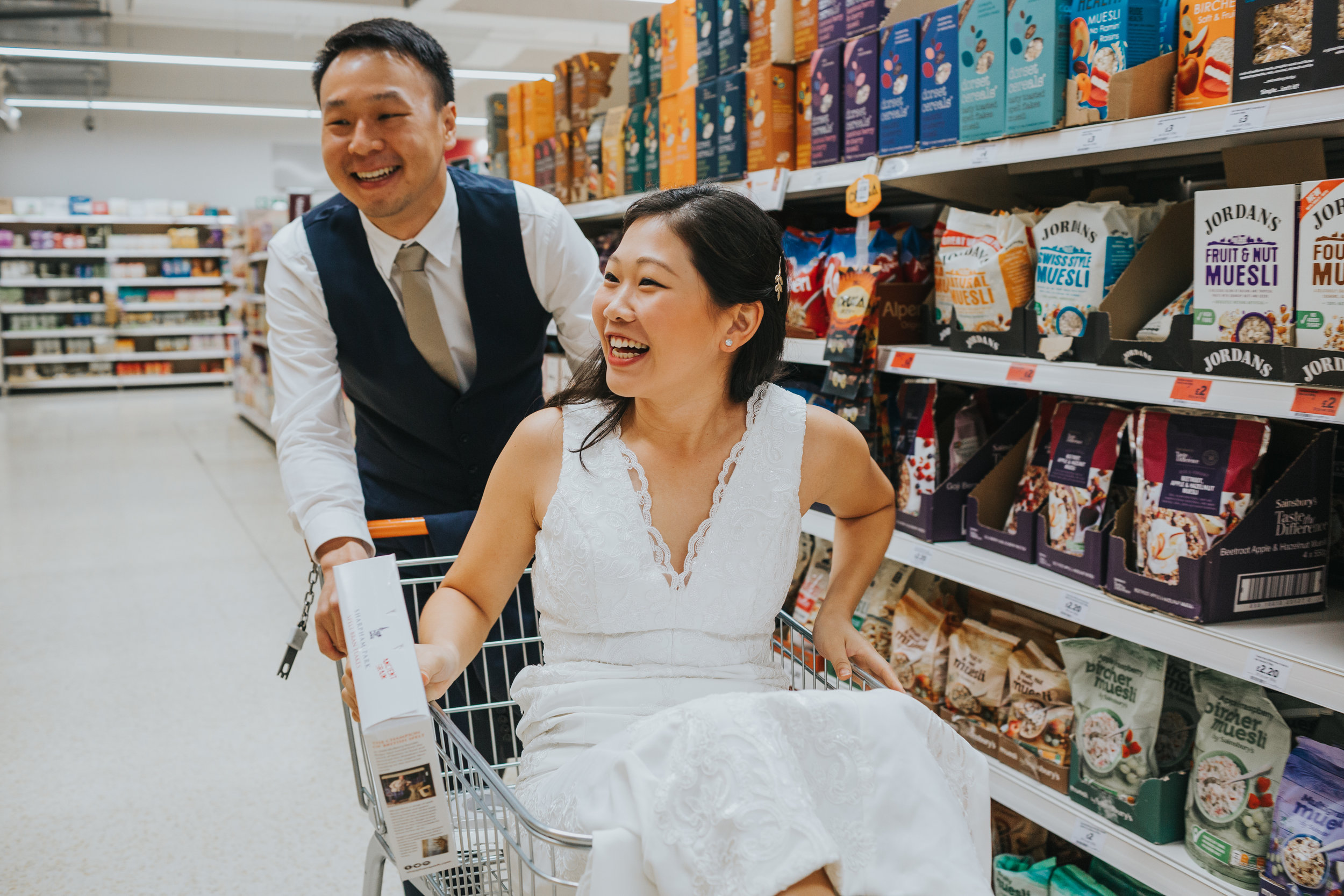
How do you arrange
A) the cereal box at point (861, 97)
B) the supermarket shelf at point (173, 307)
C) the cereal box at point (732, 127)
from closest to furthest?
1. the cereal box at point (861, 97)
2. the cereal box at point (732, 127)
3. the supermarket shelf at point (173, 307)

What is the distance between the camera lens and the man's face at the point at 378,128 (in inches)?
69.0

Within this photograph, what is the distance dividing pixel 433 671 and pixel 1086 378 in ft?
4.14

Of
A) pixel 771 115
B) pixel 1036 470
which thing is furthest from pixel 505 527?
pixel 771 115

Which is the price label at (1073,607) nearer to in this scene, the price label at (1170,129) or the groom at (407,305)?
the price label at (1170,129)

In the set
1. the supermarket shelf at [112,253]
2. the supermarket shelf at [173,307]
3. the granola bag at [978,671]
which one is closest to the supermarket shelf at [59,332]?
the supermarket shelf at [173,307]

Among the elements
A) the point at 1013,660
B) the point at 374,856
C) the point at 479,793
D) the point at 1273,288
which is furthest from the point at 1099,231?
the point at 374,856

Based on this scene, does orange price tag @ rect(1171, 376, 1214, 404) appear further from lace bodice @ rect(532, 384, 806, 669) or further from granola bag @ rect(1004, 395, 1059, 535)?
lace bodice @ rect(532, 384, 806, 669)

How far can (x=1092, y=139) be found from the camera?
178cm

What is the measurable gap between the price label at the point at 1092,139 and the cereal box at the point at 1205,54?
0.12m

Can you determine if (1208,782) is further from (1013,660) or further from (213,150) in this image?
(213,150)

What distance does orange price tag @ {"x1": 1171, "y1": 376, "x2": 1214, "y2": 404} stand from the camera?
1.60m

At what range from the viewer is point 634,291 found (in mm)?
1431

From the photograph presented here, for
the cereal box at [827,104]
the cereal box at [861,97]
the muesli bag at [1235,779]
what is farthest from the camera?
the cereal box at [827,104]

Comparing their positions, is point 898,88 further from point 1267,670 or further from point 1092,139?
point 1267,670
